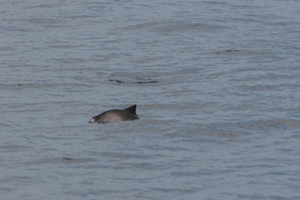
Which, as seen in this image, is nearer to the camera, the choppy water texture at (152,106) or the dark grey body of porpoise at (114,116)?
the choppy water texture at (152,106)

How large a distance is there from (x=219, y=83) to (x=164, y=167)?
8743 millimetres

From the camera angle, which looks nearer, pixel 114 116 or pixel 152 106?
pixel 114 116

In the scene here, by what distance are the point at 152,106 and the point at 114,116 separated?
213 cm

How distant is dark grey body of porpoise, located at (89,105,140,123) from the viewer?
1490 cm

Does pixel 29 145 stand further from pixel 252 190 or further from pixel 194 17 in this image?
pixel 194 17

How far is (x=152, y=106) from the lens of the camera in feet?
55.2

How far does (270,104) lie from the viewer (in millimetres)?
17078

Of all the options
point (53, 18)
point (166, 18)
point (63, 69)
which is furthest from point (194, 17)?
point (63, 69)

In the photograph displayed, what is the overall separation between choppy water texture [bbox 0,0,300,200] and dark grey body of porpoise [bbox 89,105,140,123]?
259 millimetres

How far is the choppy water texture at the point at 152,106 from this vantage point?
35.7 feet

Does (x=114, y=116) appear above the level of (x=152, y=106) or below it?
above

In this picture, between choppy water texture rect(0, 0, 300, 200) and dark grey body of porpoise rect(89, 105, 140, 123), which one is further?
dark grey body of porpoise rect(89, 105, 140, 123)

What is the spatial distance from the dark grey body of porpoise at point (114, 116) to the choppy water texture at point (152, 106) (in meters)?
0.26

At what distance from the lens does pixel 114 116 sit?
1497 centimetres
